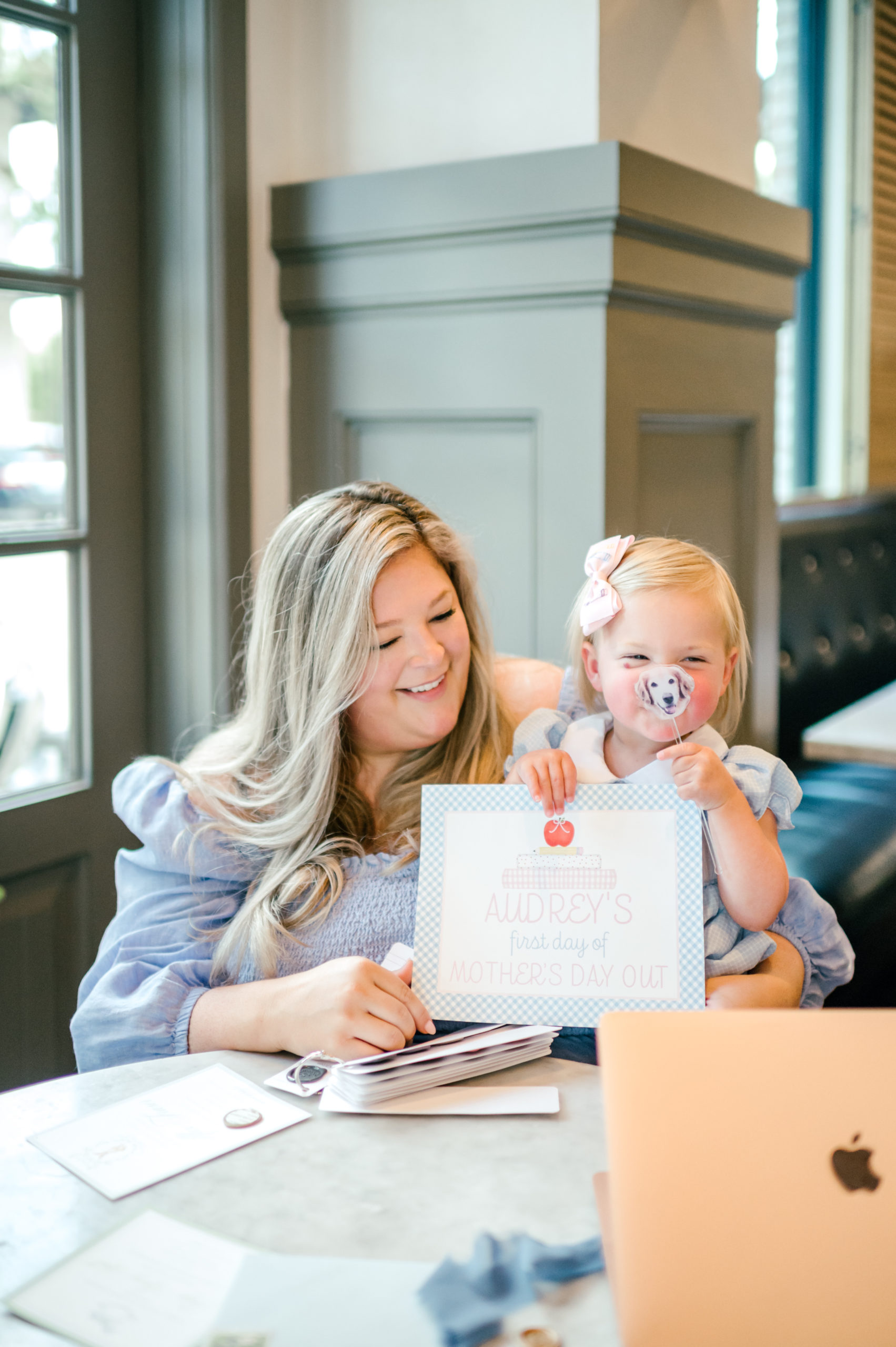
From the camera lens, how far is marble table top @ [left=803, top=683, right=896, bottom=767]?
2.35 m

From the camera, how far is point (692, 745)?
42.3 inches

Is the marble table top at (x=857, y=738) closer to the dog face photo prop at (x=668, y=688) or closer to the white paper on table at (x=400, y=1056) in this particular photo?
the dog face photo prop at (x=668, y=688)

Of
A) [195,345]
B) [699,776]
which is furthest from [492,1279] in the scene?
[195,345]

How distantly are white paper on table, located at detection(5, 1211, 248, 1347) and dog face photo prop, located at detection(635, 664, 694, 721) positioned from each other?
584mm

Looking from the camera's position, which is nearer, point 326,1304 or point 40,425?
point 326,1304

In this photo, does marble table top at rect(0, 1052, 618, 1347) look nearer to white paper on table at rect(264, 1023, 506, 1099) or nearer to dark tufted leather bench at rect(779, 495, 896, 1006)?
white paper on table at rect(264, 1023, 506, 1099)

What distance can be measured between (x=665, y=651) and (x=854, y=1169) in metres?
0.54

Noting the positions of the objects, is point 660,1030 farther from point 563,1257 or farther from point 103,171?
point 103,171

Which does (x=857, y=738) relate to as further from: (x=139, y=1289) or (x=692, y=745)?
(x=139, y=1289)

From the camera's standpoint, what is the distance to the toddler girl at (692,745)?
1087 millimetres

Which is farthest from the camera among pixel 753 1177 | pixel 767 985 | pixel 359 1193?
pixel 767 985

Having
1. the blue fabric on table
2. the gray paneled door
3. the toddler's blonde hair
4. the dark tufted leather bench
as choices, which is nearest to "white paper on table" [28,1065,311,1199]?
the blue fabric on table

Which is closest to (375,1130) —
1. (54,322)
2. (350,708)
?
(350,708)

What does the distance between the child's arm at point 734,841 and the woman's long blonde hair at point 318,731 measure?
363 mm
